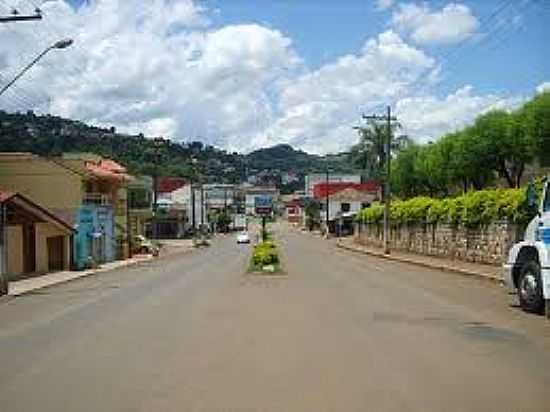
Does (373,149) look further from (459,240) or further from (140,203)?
(459,240)

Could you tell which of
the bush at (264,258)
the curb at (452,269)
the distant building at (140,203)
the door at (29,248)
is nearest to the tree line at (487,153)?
the curb at (452,269)

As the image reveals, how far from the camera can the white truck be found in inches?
785


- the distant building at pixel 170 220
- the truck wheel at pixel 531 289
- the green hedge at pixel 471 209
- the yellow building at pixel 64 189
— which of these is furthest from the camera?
the distant building at pixel 170 220

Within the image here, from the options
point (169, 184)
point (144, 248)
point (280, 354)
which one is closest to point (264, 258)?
point (280, 354)

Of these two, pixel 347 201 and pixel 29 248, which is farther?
pixel 347 201

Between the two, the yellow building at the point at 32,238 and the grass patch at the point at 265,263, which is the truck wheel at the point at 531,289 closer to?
the grass patch at the point at 265,263

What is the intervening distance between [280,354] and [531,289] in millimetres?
8430

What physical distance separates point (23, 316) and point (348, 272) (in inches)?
732

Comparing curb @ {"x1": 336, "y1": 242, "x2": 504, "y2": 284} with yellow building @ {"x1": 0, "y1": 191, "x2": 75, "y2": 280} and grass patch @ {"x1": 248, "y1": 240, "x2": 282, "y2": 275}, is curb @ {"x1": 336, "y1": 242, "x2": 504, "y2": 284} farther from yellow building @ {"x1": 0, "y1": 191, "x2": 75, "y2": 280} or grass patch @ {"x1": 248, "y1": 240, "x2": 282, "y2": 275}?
yellow building @ {"x1": 0, "y1": 191, "x2": 75, "y2": 280}

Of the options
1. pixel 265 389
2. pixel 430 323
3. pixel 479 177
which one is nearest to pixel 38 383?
pixel 265 389

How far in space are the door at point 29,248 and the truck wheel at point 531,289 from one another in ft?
119

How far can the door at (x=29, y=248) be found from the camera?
5281cm

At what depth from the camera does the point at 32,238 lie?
53.7 meters

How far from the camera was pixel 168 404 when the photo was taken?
10250 mm
